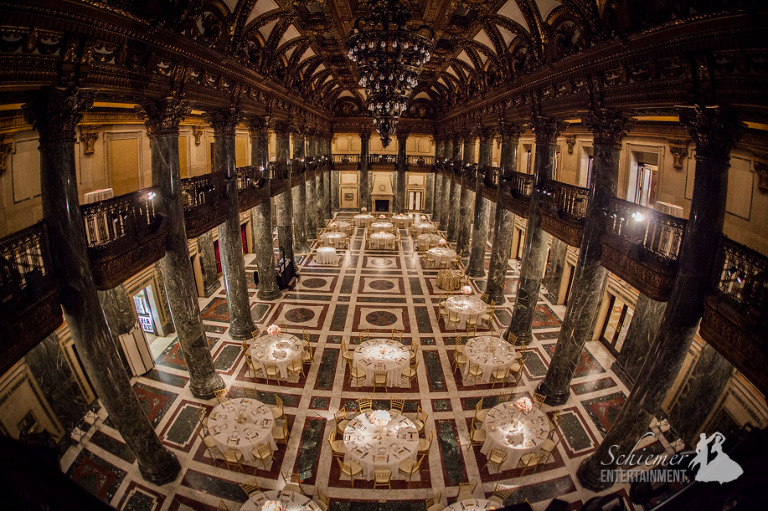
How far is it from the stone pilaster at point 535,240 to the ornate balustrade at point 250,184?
25.8ft

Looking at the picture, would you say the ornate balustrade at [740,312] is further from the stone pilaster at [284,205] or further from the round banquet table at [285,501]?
the stone pilaster at [284,205]

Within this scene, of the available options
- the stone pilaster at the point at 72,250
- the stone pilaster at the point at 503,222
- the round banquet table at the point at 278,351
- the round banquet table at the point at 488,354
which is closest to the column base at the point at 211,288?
the round banquet table at the point at 278,351

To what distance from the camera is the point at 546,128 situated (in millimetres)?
9172

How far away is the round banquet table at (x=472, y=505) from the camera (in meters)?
5.57

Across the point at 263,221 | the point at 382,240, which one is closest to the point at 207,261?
the point at 263,221

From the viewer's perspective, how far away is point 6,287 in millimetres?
4211

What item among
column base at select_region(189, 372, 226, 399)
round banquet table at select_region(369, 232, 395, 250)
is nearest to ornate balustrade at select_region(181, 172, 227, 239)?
column base at select_region(189, 372, 226, 399)

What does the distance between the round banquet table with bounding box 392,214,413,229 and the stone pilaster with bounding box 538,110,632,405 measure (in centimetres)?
1521

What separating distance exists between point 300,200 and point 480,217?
27.8ft

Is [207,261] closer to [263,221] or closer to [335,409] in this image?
[263,221]

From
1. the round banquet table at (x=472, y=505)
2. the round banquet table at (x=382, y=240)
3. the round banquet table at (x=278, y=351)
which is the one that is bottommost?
the round banquet table at (x=472, y=505)

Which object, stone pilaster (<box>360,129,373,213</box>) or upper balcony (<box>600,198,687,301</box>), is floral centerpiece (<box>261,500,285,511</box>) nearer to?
upper balcony (<box>600,198,687,301</box>)

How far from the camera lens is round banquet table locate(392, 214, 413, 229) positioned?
22.7 meters

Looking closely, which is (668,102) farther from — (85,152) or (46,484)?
(85,152)
